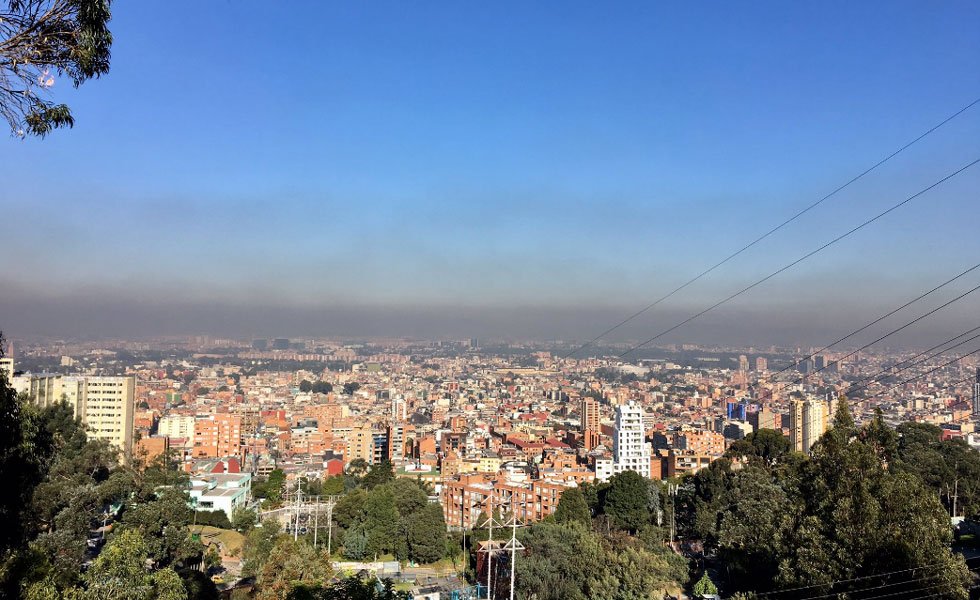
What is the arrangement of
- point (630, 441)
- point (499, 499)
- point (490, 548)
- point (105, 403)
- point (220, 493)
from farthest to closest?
point (105, 403) → point (630, 441) → point (499, 499) → point (220, 493) → point (490, 548)

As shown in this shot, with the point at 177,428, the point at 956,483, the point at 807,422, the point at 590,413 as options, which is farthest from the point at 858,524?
the point at 590,413

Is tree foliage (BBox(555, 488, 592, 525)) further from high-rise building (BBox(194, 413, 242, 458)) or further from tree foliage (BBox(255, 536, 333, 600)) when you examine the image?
high-rise building (BBox(194, 413, 242, 458))

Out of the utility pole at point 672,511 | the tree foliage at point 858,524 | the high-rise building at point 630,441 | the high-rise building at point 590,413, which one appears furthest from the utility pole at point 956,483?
the high-rise building at point 590,413

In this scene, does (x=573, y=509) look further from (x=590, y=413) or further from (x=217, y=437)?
(x=590, y=413)

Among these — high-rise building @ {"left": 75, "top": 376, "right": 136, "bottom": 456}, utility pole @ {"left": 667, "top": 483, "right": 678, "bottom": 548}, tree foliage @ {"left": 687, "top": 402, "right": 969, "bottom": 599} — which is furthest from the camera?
high-rise building @ {"left": 75, "top": 376, "right": 136, "bottom": 456}

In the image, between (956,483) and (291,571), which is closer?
(291,571)

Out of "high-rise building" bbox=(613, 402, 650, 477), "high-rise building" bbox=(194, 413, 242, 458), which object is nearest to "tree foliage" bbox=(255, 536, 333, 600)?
"high-rise building" bbox=(613, 402, 650, 477)

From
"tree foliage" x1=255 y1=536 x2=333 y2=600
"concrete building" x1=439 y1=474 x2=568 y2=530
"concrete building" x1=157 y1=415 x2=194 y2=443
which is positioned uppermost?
"tree foliage" x1=255 y1=536 x2=333 y2=600

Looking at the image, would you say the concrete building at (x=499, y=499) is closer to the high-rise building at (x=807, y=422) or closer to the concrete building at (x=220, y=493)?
the concrete building at (x=220, y=493)

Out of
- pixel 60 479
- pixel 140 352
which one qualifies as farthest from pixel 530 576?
pixel 140 352
